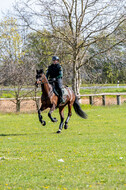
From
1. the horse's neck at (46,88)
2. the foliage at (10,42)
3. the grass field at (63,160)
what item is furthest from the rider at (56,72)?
the foliage at (10,42)

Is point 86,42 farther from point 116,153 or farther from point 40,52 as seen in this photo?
point 116,153

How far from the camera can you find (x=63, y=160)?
8.39 m

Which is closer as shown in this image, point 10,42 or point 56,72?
point 56,72

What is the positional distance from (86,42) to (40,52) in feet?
11.1

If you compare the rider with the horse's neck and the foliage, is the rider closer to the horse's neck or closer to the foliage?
the horse's neck

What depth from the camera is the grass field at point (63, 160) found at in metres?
6.24

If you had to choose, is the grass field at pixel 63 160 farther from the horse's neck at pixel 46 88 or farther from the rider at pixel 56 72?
the rider at pixel 56 72

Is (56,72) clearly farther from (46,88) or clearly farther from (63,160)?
(63,160)

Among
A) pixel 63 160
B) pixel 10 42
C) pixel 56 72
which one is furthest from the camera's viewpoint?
pixel 10 42

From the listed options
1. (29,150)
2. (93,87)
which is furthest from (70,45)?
(29,150)

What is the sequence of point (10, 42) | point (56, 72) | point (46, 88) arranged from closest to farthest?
1. point (46, 88)
2. point (56, 72)
3. point (10, 42)

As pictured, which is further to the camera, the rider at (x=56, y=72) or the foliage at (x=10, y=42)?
the foliage at (x=10, y=42)

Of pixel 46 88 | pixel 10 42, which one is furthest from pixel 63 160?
pixel 10 42

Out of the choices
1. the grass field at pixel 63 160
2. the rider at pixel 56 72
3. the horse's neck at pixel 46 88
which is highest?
the rider at pixel 56 72
